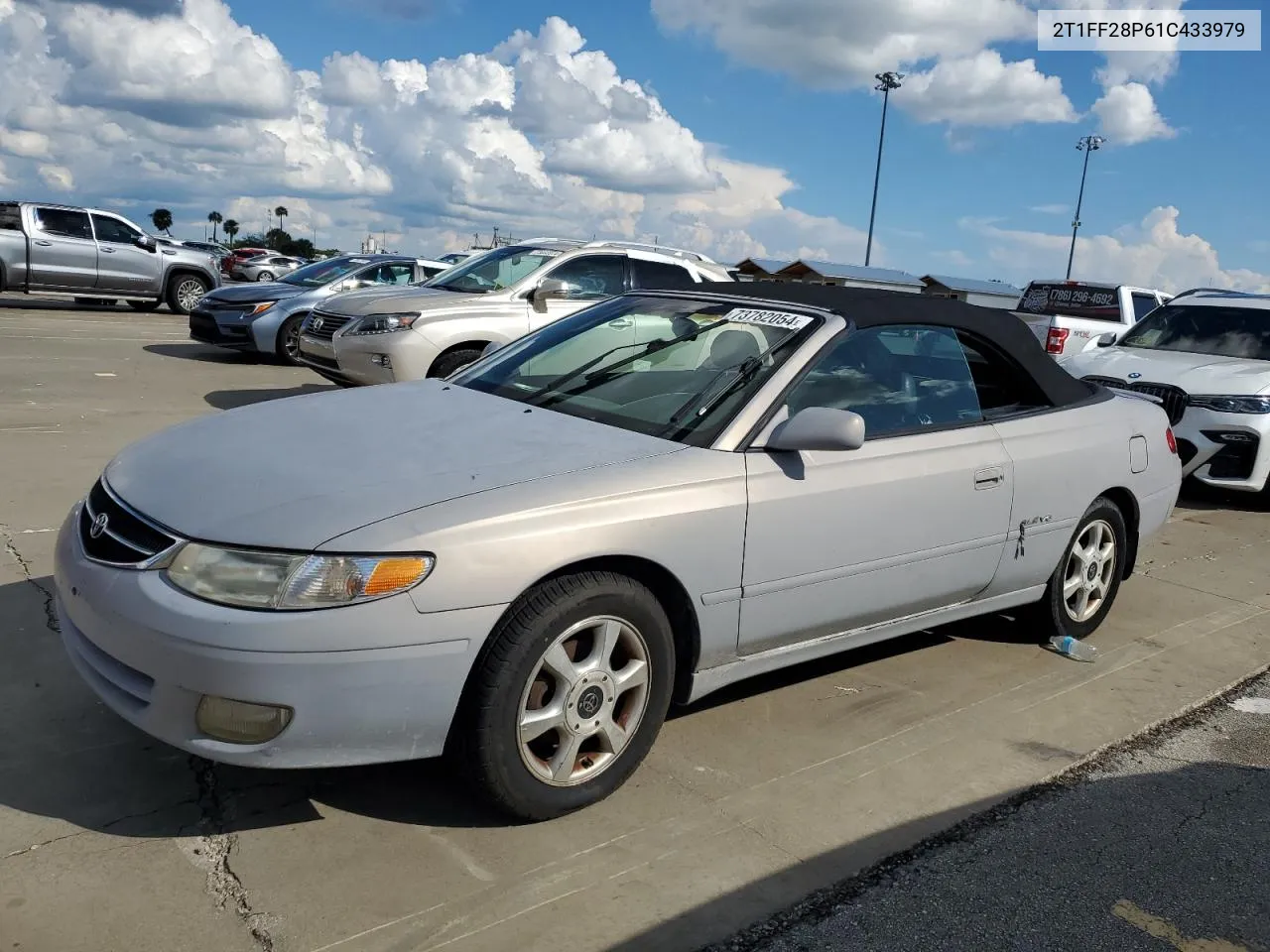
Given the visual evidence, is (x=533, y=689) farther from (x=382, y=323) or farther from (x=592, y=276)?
(x=592, y=276)

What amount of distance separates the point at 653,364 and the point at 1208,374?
244 inches

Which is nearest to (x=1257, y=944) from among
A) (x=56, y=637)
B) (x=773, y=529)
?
(x=773, y=529)

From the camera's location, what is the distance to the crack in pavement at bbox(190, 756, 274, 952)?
99.8 inches

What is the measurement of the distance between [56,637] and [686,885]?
269 centimetres

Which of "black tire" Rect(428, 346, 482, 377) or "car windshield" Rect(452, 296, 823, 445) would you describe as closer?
"car windshield" Rect(452, 296, 823, 445)

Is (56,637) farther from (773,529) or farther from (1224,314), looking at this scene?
(1224,314)

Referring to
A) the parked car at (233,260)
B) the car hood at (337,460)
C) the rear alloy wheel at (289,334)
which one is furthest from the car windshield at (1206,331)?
the parked car at (233,260)

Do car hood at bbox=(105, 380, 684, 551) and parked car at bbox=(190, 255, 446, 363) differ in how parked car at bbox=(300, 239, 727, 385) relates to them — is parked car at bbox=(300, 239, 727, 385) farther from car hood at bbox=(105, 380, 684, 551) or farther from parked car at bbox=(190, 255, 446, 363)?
car hood at bbox=(105, 380, 684, 551)

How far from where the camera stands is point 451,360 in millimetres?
9078

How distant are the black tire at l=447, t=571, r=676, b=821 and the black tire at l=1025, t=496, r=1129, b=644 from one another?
2.32 m

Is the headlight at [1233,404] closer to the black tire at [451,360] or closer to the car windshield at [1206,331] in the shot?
the car windshield at [1206,331]

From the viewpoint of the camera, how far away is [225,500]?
287 centimetres

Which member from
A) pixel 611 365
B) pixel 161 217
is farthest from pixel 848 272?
pixel 161 217

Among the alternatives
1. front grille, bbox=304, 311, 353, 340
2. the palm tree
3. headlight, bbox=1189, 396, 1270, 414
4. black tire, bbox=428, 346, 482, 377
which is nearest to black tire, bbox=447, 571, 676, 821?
black tire, bbox=428, 346, 482, 377
